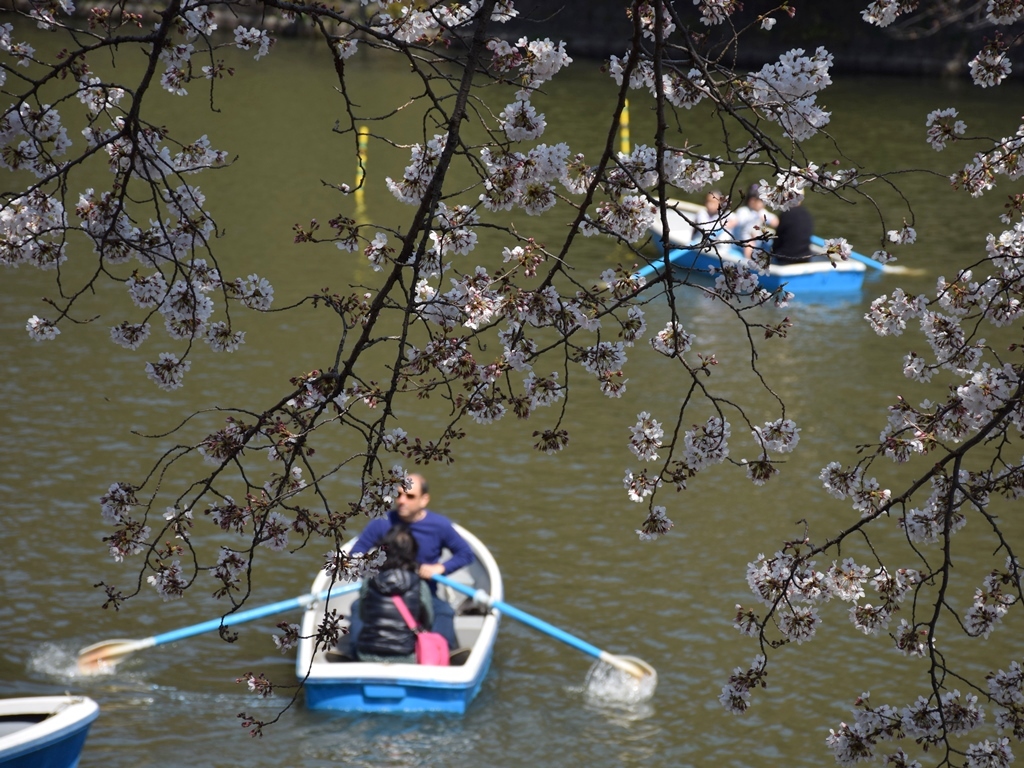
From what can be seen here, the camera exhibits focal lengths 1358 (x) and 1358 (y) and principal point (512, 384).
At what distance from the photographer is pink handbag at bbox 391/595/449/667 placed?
7637 mm

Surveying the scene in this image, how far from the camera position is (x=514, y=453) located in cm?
1125

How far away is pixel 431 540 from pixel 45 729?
9.27 ft

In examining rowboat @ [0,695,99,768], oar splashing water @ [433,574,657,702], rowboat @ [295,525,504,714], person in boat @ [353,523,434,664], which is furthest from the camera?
oar splashing water @ [433,574,657,702]

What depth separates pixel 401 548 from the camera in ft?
25.5

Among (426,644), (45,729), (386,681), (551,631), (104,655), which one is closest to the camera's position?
(45,729)

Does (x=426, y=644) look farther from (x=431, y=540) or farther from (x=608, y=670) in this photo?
(x=608, y=670)

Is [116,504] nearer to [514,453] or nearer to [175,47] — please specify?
[175,47]

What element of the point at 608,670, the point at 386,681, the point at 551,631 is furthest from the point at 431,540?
the point at 608,670

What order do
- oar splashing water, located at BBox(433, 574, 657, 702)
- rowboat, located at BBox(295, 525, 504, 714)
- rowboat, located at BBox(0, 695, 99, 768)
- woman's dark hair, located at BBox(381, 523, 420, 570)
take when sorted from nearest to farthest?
rowboat, located at BBox(0, 695, 99, 768) → rowboat, located at BBox(295, 525, 504, 714) → woman's dark hair, located at BBox(381, 523, 420, 570) → oar splashing water, located at BBox(433, 574, 657, 702)

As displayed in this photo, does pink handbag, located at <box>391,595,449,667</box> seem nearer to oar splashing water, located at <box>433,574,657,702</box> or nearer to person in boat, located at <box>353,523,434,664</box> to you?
person in boat, located at <box>353,523,434,664</box>

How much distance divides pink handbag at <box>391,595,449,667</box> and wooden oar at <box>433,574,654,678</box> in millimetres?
552

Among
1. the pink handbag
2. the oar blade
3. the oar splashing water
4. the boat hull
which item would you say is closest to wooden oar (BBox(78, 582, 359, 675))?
the oar blade

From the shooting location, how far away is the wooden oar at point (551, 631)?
26.3ft

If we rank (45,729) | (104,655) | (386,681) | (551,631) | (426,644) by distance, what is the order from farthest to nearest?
(551,631), (104,655), (426,644), (386,681), (45,729)
